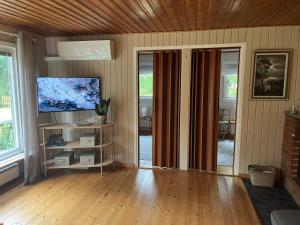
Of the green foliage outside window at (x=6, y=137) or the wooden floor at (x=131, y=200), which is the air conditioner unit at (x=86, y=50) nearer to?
the green foliage outside window at (x=6, y=137)

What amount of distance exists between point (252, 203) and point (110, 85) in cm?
257

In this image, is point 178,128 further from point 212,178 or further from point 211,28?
point 211,28

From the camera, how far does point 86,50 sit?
3402mm

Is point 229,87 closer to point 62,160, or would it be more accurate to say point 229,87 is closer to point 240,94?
point 240,94

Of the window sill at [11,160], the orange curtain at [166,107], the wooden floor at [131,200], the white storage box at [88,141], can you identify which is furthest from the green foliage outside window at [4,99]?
the orange curtain at [166,107]

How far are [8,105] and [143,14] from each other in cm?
224

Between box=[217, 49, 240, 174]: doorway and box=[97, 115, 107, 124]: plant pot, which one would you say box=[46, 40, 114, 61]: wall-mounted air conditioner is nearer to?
box=[97, 115, 107, 124]: plant pot

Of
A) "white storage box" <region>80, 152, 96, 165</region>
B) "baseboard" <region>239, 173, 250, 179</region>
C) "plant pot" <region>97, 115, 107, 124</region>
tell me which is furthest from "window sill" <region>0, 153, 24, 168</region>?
"baseboard" <region>239, 173, 250, 179</region>

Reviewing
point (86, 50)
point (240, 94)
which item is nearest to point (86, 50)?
point (86, 50)

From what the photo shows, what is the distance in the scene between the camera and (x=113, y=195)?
9.32ft

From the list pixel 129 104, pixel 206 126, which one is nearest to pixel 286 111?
pixel 206 126

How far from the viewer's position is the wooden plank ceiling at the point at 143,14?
7.02ft

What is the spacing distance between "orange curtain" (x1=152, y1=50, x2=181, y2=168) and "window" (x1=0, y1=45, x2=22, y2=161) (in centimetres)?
202

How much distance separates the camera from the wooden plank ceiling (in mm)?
2139
